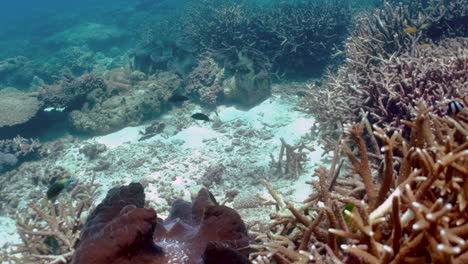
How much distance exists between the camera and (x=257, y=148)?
22.0ft

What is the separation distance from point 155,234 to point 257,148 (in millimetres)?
4572

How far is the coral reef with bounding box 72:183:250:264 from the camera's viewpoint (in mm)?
1762

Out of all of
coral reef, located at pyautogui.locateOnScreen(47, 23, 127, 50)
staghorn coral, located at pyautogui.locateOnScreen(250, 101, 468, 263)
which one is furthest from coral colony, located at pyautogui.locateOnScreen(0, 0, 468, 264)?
coral reef, located at pyautogui.locateOnScreen(47, 23, 127, 50)

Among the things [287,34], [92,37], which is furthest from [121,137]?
[92,37]

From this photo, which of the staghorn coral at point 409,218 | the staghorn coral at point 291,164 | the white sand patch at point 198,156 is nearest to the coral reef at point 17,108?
the white sand patch at point 198,156

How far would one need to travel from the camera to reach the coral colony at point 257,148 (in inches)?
62.7

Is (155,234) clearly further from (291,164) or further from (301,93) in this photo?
(301,93)

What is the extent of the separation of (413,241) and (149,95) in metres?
8.83

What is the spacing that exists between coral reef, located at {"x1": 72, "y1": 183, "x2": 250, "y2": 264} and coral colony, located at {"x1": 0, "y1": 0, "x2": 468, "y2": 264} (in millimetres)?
12

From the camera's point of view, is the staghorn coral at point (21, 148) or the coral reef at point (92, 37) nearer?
the staghorn coral at point (21, 148)

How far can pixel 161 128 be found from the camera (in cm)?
852

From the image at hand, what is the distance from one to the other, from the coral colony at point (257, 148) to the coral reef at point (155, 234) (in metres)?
0.01

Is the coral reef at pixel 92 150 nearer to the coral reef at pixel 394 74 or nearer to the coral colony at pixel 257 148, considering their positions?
the coral colony at pixel 257 148

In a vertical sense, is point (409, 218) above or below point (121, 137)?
above
